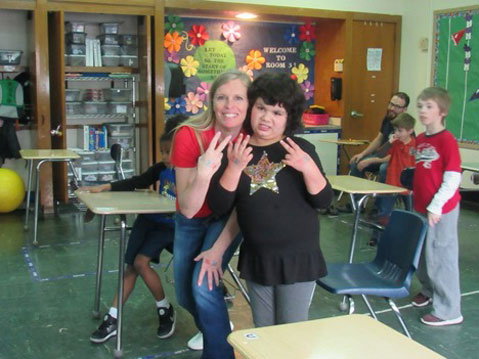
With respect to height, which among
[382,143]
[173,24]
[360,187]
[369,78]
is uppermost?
[173,24]

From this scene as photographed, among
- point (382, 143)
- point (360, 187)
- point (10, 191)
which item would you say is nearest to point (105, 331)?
point (360, 187)

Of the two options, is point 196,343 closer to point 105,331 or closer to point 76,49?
point 105,331

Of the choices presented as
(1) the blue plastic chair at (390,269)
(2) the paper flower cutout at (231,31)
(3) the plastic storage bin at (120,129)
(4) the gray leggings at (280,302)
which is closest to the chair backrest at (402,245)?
(1) the blue plastic chair at (390,269)

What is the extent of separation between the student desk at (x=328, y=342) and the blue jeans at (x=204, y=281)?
0.84 metres

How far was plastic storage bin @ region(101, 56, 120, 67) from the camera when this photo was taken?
6637 millimetres

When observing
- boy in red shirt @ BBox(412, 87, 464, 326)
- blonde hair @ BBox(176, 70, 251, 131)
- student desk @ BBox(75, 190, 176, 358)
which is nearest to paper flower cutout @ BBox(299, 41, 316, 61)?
boy in red shirt @ BBox(412, 87, 464, 326)

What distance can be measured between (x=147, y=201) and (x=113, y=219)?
3.23m

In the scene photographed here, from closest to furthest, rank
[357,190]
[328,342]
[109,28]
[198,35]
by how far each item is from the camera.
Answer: [328,342] < [357,190] < [109,28] < [198,35]

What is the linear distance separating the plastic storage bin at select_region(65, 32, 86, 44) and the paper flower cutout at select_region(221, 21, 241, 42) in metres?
1.80

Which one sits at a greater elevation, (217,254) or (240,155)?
(240,155)

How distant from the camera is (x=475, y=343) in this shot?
10.2ft

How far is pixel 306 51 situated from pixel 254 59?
765mm

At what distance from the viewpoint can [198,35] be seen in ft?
23.9

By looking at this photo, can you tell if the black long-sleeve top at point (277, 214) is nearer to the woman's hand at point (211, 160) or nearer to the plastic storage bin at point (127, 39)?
the woman's hand at point (211, 160)
